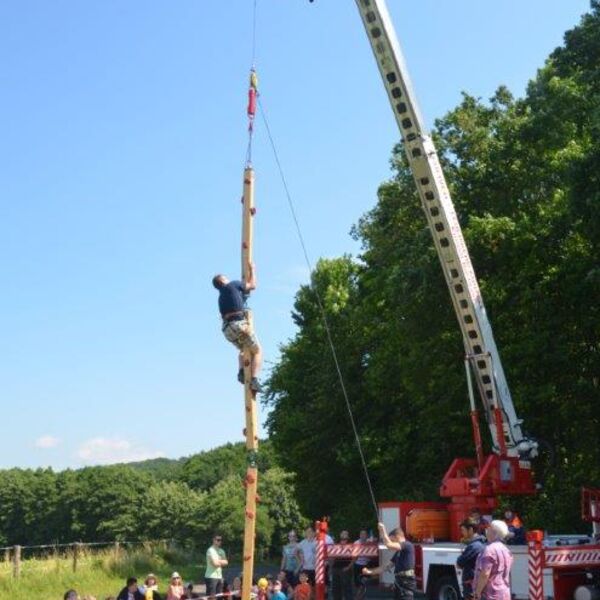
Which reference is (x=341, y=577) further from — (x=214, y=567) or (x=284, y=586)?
(x=214, y=567)

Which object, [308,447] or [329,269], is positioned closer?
[308,447]

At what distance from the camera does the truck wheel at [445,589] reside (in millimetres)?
17000

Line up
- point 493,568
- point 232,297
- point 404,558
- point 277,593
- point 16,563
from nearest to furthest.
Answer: point 493,568 < point 232,297 < point 404,558 < point 277,593 < point 16,563

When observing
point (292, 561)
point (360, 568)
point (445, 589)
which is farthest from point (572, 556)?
point (292, 561)

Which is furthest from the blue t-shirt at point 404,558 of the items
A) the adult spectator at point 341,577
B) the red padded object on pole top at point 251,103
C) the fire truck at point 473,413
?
the red padded object on pole top at point 251,103

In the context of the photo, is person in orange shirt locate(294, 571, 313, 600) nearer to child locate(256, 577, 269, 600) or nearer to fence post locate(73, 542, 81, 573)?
child locate(256, 577, 269, 600)

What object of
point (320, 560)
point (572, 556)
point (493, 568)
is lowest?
point (493, 568)

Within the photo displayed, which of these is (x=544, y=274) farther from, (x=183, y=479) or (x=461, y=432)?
(x=183, y=479)

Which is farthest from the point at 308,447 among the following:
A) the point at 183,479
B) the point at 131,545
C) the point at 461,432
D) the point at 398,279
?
the point at 183,479

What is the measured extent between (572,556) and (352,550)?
15.8 ft

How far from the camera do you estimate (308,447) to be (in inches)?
1620

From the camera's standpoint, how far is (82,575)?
2662 centimetres

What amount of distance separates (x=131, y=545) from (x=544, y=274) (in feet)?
59.7

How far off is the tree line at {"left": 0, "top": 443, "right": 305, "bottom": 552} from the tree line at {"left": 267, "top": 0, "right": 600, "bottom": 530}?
1334 inches
